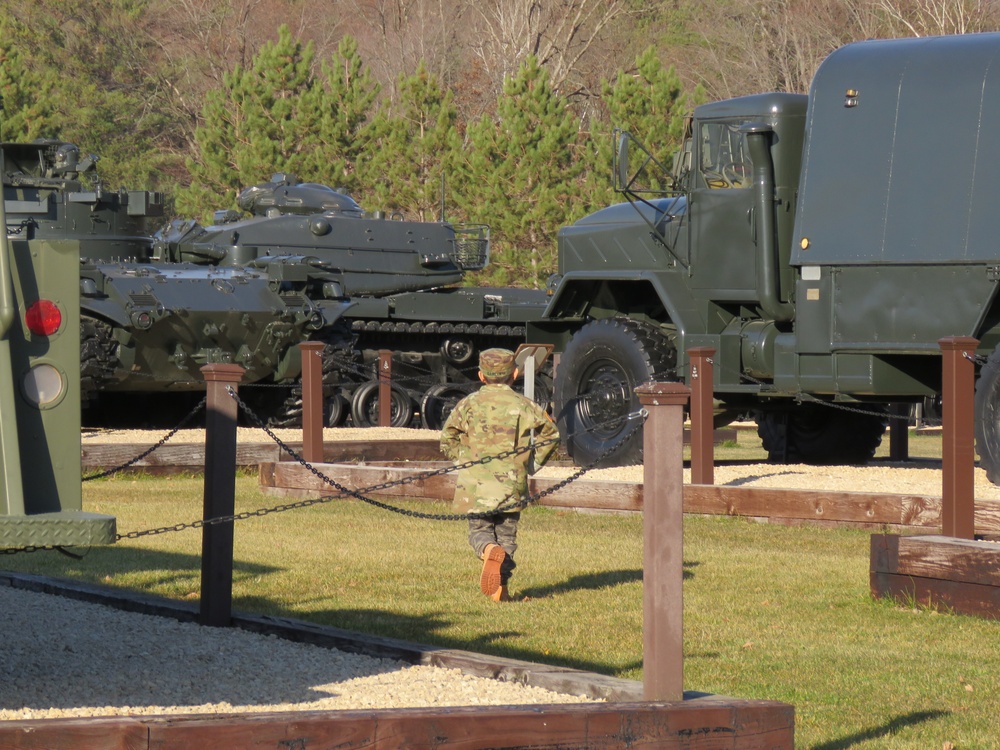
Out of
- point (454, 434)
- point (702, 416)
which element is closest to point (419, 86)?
point (702, 416)

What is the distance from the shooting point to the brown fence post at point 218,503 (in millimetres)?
7004

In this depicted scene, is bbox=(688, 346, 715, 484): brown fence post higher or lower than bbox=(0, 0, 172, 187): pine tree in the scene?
lower

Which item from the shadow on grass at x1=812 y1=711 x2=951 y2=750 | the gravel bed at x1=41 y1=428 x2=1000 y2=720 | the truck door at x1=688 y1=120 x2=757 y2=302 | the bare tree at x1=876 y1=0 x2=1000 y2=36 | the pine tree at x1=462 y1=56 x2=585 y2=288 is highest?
the bare tree at x1=876 y1=0 x2=1000 y2=36

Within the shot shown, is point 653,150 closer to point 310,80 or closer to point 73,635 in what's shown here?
point 310,80

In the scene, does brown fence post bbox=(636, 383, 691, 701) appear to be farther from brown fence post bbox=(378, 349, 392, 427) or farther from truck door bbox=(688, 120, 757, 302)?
brown fence post bbox=(378, 349, 392, 427)

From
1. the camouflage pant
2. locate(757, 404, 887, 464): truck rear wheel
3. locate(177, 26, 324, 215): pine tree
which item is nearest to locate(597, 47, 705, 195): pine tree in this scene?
locate(177, 26, 324, 215): pine tree

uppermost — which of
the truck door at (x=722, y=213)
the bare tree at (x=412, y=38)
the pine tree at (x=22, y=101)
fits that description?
the bare tree at (x=412, y=38)

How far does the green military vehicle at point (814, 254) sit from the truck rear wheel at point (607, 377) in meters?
0.02

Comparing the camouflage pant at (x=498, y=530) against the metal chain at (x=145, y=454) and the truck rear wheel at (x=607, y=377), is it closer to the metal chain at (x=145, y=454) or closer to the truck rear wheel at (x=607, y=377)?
the metal chain at (x=145, y=454)

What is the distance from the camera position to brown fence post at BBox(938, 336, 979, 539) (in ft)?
29.7

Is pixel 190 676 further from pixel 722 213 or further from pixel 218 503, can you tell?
pixel 722 213

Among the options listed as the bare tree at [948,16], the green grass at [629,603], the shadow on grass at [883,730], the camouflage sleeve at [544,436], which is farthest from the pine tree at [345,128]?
the shadow on grass at [883,730]

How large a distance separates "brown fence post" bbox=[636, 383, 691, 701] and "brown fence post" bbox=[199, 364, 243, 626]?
241 centimetres

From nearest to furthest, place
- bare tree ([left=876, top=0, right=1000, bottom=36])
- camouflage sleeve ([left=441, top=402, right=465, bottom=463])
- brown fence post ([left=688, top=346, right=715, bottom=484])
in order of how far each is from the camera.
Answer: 1. camouflage sleeve ([left=441, top=402, right=465, bottom=463])
2. brown fence post ([left=688, top=346, right=715, bottom=484])
3. bare tree ([left=876, top=0, right=1000, bottom=36])
